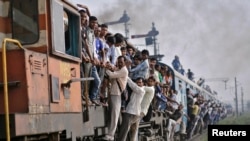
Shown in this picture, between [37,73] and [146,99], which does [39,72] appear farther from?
[146,99]

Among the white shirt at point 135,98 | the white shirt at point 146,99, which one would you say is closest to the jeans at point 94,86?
the white shirt at point 135,98

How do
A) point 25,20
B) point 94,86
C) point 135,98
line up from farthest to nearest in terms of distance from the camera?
1. point 135,98
2. point 94,86
3. point 25,20

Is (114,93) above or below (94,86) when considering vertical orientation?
below

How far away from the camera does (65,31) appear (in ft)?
23.3

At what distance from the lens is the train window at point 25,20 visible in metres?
5.89

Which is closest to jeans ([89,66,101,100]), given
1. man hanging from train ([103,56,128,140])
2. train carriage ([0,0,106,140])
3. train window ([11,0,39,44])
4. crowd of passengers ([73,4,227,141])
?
crowd of passengers ([73,4,227,141])

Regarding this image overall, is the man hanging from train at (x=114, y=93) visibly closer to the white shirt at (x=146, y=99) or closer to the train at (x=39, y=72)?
the train at (x=39, y=72)

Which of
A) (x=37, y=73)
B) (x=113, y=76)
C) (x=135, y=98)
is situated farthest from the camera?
(x=135, y=98)

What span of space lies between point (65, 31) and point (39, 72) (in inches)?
55.9

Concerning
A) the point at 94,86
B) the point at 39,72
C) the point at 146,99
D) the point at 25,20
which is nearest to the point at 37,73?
the point at 39,72

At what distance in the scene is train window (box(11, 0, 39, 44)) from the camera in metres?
5.89

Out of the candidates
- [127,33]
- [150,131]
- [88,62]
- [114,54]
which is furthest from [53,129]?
[127,33]

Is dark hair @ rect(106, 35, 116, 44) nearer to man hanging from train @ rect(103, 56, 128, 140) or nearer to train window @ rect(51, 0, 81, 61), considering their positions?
man hanging from train @ rect(103, 56, 128, 140)

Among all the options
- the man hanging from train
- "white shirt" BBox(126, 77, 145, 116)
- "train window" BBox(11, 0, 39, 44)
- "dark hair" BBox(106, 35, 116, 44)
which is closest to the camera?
"train window" BBox(11, 0, 39, 44)
